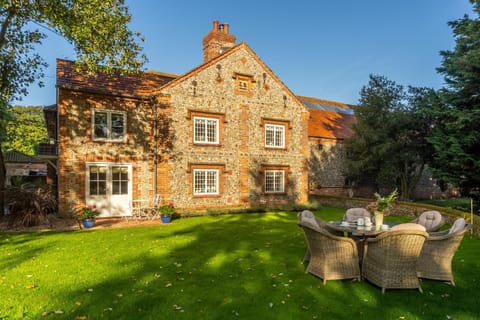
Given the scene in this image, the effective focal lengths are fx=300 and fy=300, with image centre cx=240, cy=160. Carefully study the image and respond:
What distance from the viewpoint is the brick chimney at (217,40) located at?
20.8 metres

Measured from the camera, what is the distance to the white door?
14845 mm

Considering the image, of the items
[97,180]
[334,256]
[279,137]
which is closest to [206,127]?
[279,137]

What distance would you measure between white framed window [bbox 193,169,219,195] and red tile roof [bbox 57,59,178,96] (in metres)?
5.23

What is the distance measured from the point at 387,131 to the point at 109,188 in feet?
61.6

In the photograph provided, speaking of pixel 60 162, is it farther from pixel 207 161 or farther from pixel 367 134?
pixel 367 134

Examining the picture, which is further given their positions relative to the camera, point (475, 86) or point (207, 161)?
point (207, 161)

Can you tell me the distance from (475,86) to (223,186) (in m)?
14.2

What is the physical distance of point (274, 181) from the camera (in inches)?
770

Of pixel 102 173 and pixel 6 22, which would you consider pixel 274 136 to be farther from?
pixel 6 22

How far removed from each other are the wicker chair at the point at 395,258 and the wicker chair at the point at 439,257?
722 mm

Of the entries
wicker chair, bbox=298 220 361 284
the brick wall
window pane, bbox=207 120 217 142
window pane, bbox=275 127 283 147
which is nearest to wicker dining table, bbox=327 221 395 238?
wicker chair, bbox=298 220 361 284

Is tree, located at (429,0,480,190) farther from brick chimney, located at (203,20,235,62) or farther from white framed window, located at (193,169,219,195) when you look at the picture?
brick chimney, located at (203,20,235,62)

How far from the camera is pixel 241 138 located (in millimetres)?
18156

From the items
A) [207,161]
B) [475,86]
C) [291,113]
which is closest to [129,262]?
[207,161]
